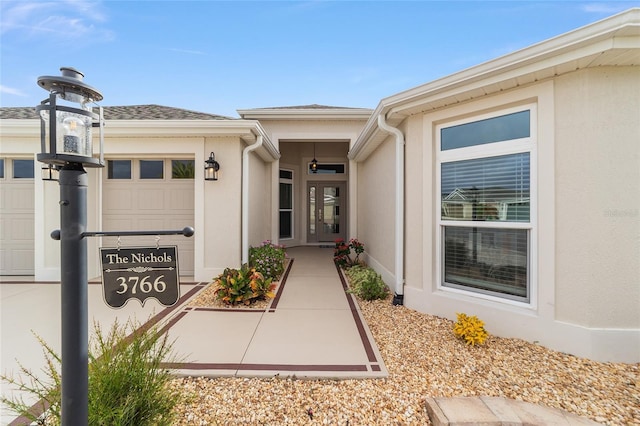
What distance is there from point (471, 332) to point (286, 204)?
7.76 m

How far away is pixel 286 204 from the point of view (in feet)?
32.5

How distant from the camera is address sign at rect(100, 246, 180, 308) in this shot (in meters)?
1.52

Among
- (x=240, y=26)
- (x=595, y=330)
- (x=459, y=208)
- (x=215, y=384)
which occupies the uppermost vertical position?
(x=240, y=26)

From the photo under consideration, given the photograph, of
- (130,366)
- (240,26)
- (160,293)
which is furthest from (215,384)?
(240,26)

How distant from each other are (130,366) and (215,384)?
82 cm

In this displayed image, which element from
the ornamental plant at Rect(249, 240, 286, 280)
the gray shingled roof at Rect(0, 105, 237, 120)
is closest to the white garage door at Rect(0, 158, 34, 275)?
the gray shingled roof at Rect(0, 105, 237, 120)

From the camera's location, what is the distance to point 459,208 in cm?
360

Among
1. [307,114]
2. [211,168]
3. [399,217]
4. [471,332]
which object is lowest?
[471,332]

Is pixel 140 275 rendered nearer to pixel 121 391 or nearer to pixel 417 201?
pixel 121 391

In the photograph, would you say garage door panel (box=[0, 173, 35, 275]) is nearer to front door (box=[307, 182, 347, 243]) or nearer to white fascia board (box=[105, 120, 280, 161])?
white fascia board (box=[105, 120, 280, 161])

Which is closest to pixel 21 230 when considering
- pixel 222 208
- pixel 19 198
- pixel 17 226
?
pixel 17 226

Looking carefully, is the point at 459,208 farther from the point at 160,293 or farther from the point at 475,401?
the point at 160,293

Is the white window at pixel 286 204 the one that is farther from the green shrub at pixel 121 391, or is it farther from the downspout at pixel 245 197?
the green shrub at pixel 121 391

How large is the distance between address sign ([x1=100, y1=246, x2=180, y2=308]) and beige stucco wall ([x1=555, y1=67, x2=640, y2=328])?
3739 mm
